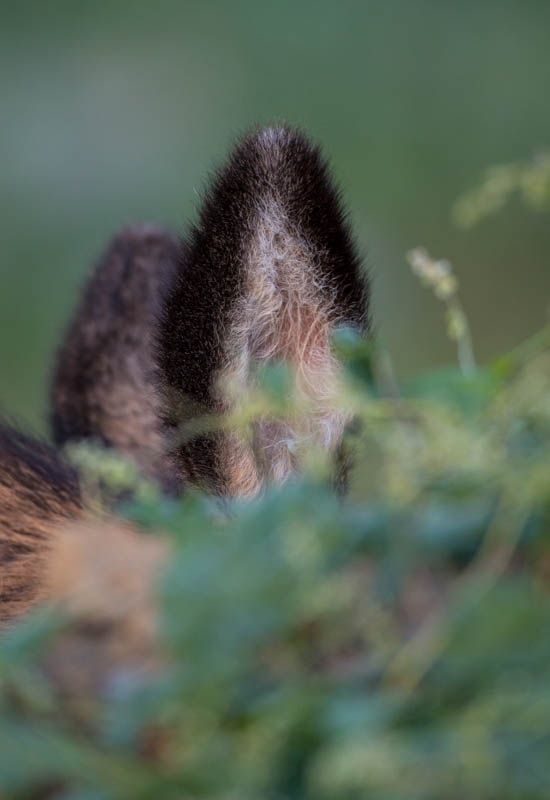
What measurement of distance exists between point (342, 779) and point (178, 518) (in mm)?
281

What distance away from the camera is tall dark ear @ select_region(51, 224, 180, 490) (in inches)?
128

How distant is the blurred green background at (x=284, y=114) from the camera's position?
7340 mm

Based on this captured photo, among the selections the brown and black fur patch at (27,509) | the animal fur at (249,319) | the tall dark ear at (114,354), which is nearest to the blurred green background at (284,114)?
the tall dark ear at (114,354)

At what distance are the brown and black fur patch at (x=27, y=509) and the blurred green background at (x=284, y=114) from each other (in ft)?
13.2

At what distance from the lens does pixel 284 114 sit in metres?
6.99

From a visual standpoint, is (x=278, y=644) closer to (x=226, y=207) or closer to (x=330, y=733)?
(x=330, y=733)

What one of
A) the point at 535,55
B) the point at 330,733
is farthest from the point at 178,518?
the point at 535,55

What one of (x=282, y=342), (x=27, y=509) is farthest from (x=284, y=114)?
(x=282, y=342)

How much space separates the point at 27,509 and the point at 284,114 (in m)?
4.84

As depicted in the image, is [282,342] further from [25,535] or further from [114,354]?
[114,354]

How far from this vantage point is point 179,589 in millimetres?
1074

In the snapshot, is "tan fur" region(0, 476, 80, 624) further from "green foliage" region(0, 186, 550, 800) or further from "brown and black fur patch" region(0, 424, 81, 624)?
"green foliage" region(0, 186, 550, 800)

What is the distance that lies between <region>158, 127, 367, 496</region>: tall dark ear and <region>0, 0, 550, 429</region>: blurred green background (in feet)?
14.9

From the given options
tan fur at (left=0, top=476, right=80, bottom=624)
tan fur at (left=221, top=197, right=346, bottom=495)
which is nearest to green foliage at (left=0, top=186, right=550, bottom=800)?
tan fur at (left=221, top=197, right=346, bottom=495)
